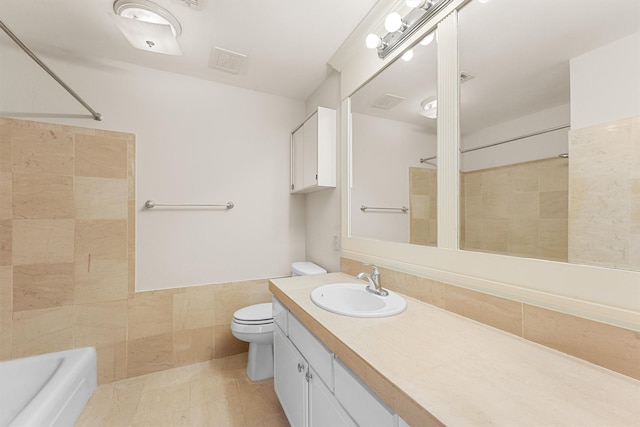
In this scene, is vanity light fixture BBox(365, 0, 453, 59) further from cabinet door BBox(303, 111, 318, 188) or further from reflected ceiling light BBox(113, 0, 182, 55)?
reflected ceiling light BBox(113, 0, 182, 55)

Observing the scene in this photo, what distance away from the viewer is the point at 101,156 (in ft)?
5.81

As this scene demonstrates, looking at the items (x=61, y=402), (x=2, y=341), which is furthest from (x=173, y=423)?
(x=2, y=341)

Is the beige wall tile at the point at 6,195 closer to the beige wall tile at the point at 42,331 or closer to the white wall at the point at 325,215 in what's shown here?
the beige wall tile at the point at 42,331

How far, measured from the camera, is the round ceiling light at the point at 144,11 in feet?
4.18

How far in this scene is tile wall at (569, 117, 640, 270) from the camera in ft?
2.08

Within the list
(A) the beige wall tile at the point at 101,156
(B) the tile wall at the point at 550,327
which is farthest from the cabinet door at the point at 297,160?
(B) the tile wall at the point at 550,327

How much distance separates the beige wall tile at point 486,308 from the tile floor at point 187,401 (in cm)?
120

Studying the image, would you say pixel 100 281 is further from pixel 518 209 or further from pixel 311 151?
pixel 518 209

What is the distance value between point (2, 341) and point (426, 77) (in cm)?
289

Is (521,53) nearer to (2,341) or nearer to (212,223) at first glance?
(212,223)

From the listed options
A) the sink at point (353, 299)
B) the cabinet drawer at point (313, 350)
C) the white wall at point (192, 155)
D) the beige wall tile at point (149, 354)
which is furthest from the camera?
the beige wall tile at point (149, 354)

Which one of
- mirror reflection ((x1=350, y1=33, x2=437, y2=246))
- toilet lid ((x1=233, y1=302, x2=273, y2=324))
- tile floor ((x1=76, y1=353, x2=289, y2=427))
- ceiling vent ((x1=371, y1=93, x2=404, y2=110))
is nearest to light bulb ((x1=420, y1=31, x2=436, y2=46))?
mirror reflection ((x1=350, y1=33, x2=437, y2=246))

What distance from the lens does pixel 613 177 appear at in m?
0.66

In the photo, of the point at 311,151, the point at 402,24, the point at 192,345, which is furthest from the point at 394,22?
the point at 192,345
